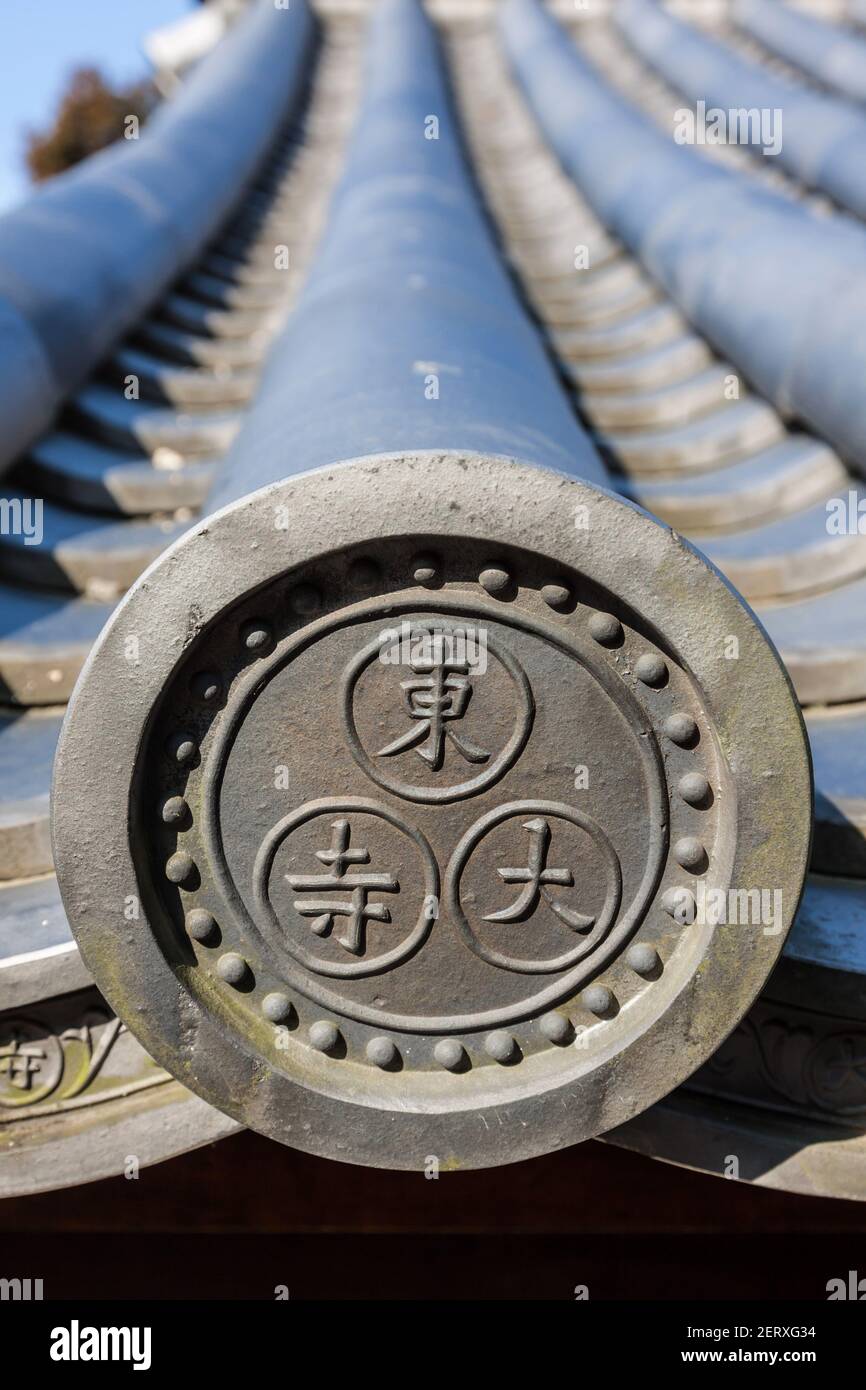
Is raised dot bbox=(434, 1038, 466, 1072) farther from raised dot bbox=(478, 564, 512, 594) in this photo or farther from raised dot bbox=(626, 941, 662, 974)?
raised dot bbox=(478, 564, 512, 594)

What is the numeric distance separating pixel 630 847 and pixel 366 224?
3025mm

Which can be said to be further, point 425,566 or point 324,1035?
point 324,1035

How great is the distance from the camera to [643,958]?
1624 mm

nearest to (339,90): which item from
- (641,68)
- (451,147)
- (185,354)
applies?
(641,68)

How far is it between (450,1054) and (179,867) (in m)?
0.40

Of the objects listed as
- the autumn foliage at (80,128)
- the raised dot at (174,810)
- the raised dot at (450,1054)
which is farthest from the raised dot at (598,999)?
the autumn foliage at (80,128)

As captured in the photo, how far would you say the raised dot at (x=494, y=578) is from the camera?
1522mm

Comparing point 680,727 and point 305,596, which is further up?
point 305,596

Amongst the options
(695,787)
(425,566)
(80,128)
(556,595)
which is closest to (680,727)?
(695,787)

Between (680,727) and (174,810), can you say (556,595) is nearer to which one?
(680,727)

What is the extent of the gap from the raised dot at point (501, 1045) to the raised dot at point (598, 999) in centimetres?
10

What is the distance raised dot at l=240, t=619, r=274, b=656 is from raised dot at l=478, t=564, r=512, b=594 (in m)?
0.25

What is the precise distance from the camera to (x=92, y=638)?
A: 2.59 meters

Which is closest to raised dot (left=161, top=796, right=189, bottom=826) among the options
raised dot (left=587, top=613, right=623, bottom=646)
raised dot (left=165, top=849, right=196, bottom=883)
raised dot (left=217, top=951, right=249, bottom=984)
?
raised dot (left=165, top=849, right=196, bottom=883)
